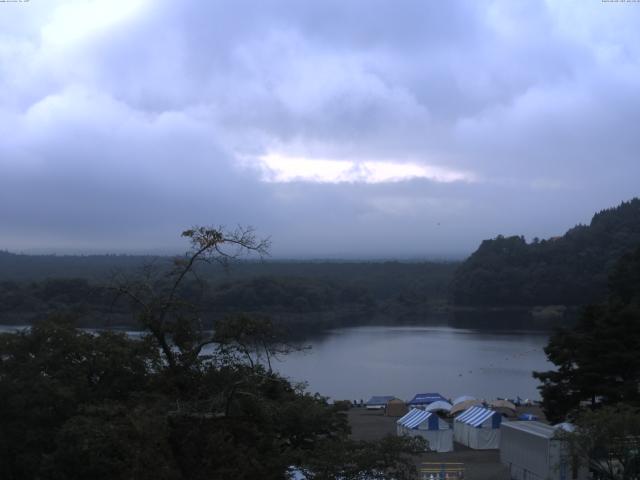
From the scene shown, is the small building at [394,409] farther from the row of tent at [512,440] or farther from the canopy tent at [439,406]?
the row of tent at [512,440]

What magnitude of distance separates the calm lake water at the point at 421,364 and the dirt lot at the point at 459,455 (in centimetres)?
446

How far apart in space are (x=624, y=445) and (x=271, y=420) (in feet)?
11.2

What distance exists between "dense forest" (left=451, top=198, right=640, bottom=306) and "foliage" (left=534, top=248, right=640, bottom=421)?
39562 millimetres

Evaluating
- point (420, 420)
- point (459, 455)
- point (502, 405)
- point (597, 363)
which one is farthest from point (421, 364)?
point (597, 363)

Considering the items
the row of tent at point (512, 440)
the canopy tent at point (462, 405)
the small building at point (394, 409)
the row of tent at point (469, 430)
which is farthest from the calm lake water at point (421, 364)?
the row of tent at point (469, 430)

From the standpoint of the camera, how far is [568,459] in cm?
847

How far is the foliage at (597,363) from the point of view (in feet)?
38.4

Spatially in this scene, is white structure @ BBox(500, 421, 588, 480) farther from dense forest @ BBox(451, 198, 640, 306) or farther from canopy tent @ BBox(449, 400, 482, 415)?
dense forest @ BBox(451, 198, 640, 306)

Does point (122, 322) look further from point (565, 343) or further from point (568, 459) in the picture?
point (568, 459)

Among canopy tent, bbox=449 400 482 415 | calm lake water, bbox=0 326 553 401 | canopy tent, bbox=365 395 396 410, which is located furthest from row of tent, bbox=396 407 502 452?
canopy tent, bbox=365 395 396 410

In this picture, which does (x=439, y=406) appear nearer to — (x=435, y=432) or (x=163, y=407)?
(x=435, y=432)

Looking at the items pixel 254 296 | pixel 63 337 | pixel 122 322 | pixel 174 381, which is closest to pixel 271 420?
pixel 174 381

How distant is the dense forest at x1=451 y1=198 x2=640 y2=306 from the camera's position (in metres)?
52.9

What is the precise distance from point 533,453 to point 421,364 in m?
17.7
